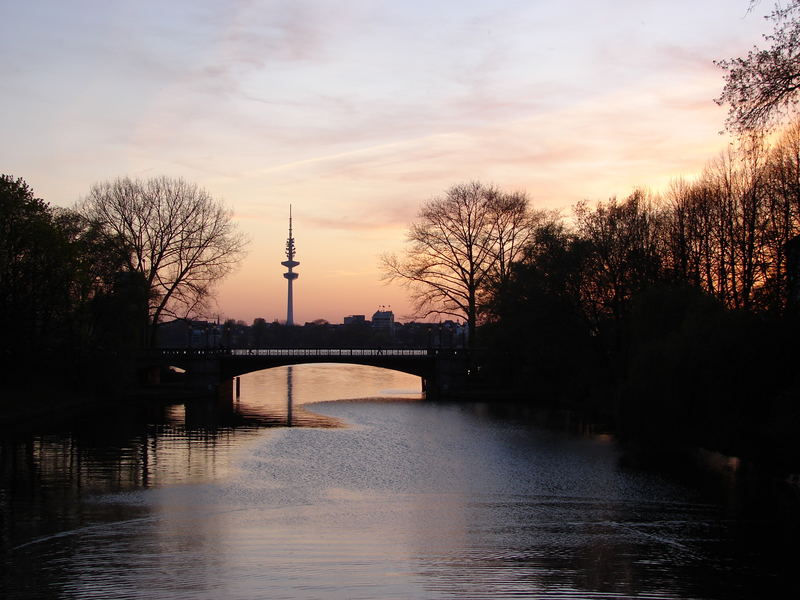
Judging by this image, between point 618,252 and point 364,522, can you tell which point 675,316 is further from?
point 364,522

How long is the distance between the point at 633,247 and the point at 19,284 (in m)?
36.1

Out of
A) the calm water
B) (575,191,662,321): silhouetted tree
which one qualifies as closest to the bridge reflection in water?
(575,191,662,321): silhouetted tree

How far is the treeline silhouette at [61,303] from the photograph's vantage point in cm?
4947

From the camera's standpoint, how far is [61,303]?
53.1 metres

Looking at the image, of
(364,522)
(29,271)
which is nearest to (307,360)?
(29,271)

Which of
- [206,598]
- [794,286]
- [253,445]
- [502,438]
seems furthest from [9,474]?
[794,286]

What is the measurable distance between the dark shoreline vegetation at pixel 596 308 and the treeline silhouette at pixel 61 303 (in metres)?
0.13

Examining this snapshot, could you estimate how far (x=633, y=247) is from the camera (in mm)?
53219

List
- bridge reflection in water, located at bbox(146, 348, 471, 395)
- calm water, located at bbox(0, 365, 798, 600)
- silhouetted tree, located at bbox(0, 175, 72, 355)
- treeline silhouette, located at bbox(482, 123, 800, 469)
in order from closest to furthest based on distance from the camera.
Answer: calm water, located at bbox(0, 365, 798, 600)
treeline silhouette, located at bbox(482, 123, 800, 469)
silhouetted tree, located at bbox(0, 175, 72, 355)
bridge reflection in water, located at bbox(146, 348, 471, 395)

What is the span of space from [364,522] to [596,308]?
3528 cm

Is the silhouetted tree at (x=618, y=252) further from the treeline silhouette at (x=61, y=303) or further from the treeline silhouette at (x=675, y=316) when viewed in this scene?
the treeline silhouette at (x=61, y=303)

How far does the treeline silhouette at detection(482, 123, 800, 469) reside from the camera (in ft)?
108

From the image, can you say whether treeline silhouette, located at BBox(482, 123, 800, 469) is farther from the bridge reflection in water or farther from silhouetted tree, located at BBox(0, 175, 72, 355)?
silhouetted tree, located at BBox(0, 175, 72, 355)

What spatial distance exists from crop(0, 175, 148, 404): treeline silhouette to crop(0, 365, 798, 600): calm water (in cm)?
812
